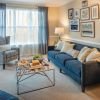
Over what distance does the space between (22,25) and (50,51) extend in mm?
1923

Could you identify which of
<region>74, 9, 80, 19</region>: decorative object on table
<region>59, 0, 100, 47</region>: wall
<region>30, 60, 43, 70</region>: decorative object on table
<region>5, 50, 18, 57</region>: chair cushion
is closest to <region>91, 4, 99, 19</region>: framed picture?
<region>59, 0, 100, 47</region>: wall

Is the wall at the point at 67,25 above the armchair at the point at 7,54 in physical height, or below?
above

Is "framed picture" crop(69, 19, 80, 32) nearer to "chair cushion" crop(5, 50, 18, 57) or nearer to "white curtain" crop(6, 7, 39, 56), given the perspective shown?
"white curtain" crop(6, 7, 39, 56)

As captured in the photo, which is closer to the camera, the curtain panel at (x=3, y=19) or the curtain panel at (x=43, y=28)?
the curtain panel at (x=3, y=19)

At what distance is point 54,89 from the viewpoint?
3227 mm

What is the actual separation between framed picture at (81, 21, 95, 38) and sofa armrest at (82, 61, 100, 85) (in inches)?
62.8

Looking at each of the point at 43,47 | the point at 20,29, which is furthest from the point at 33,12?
the point at 43,47

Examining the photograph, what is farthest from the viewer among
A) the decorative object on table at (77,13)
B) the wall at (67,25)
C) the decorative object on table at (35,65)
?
the decorative object on table at (77,13)

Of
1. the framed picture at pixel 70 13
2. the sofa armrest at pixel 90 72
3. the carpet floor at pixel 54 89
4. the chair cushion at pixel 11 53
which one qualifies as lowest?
the carpet floor at pixel 54 89

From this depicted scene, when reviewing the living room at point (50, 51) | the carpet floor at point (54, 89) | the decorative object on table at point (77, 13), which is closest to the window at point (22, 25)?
the living room at point (50, 51)

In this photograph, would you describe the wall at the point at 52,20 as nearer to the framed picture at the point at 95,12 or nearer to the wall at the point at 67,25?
the wall at the point at 67,25

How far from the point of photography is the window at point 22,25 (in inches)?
243

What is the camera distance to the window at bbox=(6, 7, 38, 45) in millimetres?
6168

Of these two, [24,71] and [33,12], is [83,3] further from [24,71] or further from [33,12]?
[24,71]
